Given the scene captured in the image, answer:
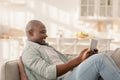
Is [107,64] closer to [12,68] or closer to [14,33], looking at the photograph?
[12,68]

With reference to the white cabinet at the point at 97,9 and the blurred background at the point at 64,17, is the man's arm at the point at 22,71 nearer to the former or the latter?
the blurred background at the point at 64,17

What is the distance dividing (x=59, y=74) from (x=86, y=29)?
4243 millimetres

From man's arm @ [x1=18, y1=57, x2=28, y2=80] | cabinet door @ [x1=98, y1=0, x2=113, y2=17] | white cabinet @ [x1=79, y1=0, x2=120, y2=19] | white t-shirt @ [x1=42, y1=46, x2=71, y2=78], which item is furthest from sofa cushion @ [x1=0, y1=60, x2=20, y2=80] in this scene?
cabinet door @ [x1=98, y1=0, x2=113, y2=17]

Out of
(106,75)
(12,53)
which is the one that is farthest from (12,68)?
(12,53)

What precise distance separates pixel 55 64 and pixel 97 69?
43cm

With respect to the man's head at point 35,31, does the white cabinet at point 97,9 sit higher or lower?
higher

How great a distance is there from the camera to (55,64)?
2486 mm

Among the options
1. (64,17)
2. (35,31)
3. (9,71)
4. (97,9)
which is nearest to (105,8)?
(97,9)

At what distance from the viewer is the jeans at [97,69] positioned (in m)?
2.19

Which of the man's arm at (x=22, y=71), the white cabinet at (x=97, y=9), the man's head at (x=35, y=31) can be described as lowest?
the man's arm at (x=22, y=71)

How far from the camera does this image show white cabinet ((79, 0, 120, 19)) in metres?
6.27

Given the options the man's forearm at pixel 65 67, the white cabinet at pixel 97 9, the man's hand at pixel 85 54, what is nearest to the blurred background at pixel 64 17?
the white cabinet at pixel 97 9

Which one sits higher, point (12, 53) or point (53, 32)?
point (53, 32)

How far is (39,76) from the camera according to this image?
241 centimetres
